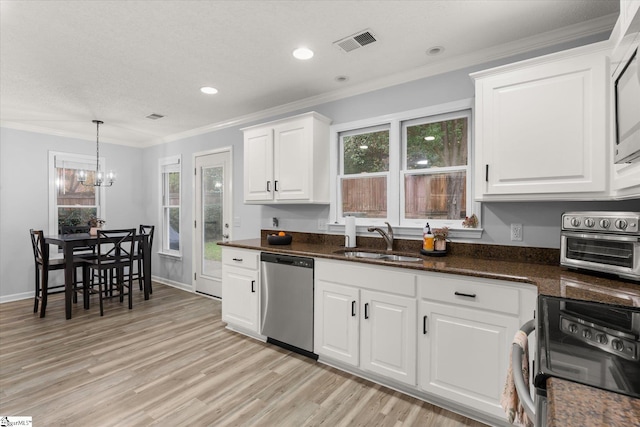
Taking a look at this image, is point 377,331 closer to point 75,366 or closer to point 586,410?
point 586,410

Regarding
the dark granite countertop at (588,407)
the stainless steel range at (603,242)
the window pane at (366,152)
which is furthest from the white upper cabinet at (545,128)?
the dark granite countertop at (588,407)

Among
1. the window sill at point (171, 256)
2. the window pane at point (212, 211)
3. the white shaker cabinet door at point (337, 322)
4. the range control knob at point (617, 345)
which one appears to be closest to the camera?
the range control knob at point (617, 345)

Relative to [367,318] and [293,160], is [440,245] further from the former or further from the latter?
[293,160]

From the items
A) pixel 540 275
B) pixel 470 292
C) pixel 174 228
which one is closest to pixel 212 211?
pixel 174 228

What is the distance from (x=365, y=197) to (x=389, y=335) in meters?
1.42

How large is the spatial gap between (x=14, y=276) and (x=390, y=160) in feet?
17.8

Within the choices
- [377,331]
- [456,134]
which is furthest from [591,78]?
[377,331]

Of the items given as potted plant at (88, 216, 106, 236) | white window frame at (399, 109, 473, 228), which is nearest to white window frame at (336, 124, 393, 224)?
white window frame at (399, 109, 473, 228)

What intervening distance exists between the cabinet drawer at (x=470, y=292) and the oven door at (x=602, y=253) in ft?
1.31

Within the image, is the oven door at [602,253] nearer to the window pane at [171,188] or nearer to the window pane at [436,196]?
the window pane at [436,196]

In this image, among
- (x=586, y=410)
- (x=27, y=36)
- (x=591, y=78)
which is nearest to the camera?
(x=586, y=410)

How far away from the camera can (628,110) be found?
1337mm

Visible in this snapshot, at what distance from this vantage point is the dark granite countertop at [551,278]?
53cm

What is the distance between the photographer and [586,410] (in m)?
0.54
